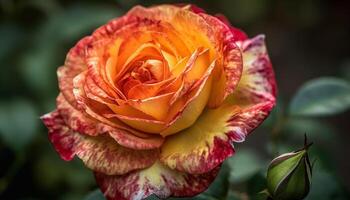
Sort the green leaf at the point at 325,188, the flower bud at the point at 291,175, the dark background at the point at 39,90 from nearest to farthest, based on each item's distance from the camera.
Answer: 1. the flower bud at the point at 291,175
2. the green leaf at the point at 325,188
3. the dark background at the point at 39,90

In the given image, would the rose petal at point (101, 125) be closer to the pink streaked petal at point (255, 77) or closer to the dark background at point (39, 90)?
the pink streaked petal at point (255, 77)

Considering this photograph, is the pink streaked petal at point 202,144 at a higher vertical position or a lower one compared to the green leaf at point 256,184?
higher

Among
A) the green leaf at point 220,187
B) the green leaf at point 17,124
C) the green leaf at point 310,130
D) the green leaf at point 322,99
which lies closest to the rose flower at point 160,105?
the green leaf at point 220,187

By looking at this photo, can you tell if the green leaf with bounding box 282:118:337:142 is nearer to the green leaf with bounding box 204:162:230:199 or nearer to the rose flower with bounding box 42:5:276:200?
the green leaf with bounding box 204:162:230:199

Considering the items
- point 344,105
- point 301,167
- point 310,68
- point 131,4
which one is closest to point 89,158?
point 301,167

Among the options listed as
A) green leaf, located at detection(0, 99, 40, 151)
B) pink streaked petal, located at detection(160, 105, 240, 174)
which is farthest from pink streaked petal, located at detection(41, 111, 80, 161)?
green leaf, located at detection(0, 99, 40, 151)
